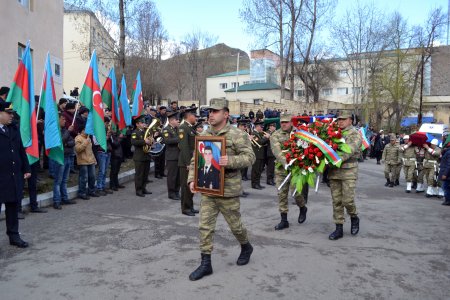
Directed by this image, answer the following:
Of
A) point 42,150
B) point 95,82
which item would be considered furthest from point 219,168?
point 42,150

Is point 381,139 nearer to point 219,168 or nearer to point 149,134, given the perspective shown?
point 149,134

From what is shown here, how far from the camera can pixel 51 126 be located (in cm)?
756

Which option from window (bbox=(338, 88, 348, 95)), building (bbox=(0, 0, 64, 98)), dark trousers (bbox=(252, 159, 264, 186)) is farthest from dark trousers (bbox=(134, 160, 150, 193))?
window (bbox=(338, 88, 348, 95))

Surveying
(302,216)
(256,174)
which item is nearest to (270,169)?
(256,174)

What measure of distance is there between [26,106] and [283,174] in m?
4.79

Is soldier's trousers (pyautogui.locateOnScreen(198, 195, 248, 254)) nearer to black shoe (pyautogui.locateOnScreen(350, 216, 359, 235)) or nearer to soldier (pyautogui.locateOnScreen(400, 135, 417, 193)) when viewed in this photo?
black shoe (pyautogui.locateOnScreen(350, 216, 359, 235))

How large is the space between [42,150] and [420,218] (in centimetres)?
990

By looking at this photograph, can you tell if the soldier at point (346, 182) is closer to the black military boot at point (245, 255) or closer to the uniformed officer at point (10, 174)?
the black military boot at point (245, 255)

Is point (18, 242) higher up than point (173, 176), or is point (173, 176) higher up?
point (173, 176)

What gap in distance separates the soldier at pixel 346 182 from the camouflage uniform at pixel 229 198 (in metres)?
2.23

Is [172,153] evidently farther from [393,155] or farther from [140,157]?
[393,155]

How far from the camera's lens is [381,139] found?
80.1 ft

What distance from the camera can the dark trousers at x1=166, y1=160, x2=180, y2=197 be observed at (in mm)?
9234

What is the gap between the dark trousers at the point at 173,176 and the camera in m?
9.23
